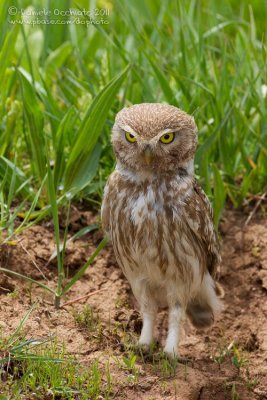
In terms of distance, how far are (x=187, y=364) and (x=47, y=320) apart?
0.77m

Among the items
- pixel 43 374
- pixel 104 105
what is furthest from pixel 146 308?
pixel 104 105

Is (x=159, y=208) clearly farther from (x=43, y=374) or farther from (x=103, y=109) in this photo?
(x=43, y=374)

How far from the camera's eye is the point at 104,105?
16.5 feet

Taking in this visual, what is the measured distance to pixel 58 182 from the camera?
514 centimetres

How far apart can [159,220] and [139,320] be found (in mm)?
824

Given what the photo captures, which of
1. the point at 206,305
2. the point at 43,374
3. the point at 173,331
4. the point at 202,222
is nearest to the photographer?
the point at 43,374

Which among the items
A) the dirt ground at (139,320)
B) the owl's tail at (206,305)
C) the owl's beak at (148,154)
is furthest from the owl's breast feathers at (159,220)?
the dirt ground at (139,320)

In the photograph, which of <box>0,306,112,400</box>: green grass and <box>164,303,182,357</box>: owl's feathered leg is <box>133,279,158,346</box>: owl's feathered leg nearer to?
<box>164,303,182,357</box>: owl's feathered leg

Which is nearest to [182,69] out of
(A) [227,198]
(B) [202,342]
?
(A) [227,198]

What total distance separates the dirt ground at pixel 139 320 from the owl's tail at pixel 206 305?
0.54ft

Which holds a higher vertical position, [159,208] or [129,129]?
[129,129]

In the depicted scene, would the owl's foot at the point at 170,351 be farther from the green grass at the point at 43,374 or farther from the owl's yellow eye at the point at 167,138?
the owl's yellow eye at the point at 167,138

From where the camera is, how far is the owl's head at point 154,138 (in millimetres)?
4340

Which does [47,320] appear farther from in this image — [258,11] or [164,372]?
[258,11]
